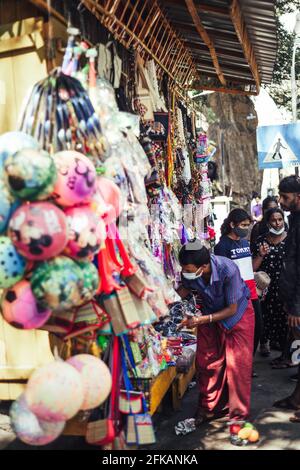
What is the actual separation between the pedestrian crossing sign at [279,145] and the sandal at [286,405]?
4.18 meters

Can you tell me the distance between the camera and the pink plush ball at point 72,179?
8.45ft

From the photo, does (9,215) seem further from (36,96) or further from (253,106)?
(253,106)

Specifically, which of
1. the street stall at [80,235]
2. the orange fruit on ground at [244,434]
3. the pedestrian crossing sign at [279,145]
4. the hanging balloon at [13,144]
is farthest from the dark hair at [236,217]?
the hanging balloon at [13,144]

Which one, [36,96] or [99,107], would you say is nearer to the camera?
[36,96]

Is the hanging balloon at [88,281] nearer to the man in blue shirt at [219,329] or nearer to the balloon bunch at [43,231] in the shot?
the balloon bunch at [43,231]

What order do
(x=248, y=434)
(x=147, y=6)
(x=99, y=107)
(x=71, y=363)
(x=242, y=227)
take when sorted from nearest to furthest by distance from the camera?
(x=71, y=363) → (x=99, y=107) → (x=248, y=434) → (x=147, y=6) → (x=242, y=227)

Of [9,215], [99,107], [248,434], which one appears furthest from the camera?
[248,434]

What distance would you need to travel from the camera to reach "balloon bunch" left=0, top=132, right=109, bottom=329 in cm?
244

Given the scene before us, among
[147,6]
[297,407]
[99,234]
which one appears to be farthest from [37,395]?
[147,6]

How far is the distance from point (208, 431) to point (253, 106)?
24201 mm

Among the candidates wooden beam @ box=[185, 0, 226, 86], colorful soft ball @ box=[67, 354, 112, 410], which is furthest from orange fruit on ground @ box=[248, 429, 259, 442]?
wooden beam @ box=[185, 0, 226, 86]

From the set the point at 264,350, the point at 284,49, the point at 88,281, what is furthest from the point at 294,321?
the point at 284,49

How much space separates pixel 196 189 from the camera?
7102 mm

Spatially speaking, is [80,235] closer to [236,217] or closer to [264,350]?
[236,217]
